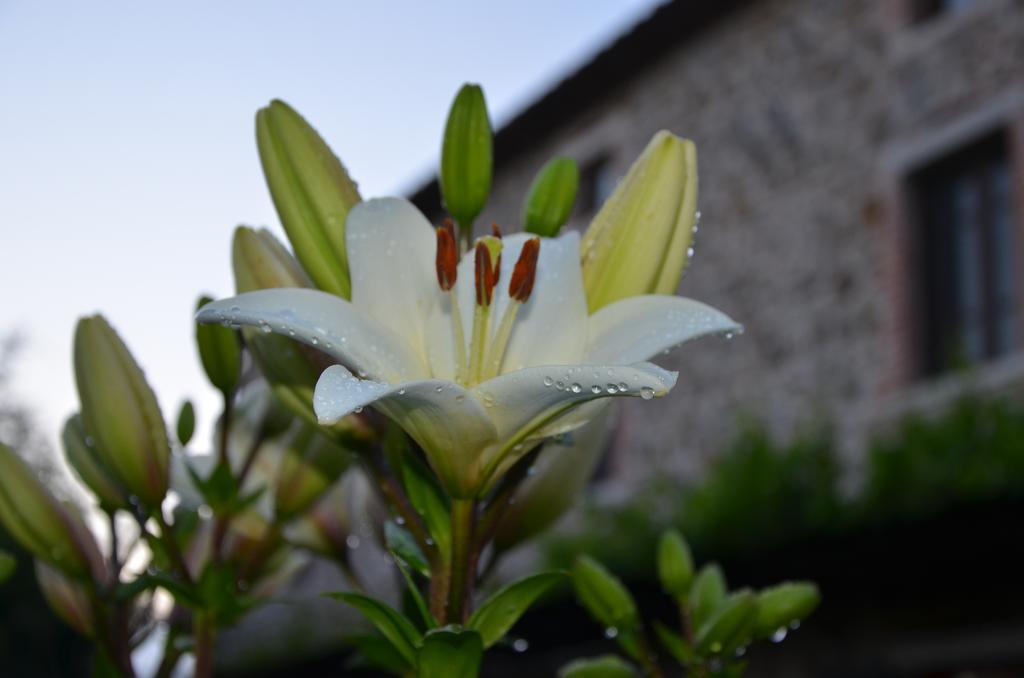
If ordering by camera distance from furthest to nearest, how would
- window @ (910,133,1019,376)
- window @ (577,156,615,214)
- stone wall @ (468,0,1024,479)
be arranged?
window @ (577,156,615,214) < stone wall @ (468,0,1024,479) < window @ (910,133,1019,376)

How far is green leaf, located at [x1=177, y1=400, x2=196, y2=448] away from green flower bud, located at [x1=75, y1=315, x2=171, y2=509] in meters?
0.18

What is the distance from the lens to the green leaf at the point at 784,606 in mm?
873

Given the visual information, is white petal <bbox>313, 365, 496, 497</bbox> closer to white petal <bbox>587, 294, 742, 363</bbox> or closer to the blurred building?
white petal <bbox>587, 294, 742, 363</bbox>

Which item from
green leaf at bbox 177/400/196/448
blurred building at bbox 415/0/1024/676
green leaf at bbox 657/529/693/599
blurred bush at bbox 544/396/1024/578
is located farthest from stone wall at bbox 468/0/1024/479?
green leaf at bbox 177/400/196/448

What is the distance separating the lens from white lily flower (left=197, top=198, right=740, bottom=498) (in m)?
0.66

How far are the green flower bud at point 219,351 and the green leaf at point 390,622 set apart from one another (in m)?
0.29

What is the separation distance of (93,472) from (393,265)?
283 millimetres

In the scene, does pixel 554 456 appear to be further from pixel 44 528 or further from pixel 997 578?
pixel 997 578

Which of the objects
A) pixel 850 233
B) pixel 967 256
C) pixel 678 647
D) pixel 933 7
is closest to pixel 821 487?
pixel 967 256

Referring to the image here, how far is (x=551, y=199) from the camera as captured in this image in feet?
2.76

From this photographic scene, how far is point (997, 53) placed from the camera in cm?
720

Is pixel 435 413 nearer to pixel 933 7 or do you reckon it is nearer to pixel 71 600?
pixel 71 600

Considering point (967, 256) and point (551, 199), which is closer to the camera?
point (551, 199)

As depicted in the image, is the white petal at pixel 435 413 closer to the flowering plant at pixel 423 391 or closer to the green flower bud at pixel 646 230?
the flowering plant at pixel 423 391
